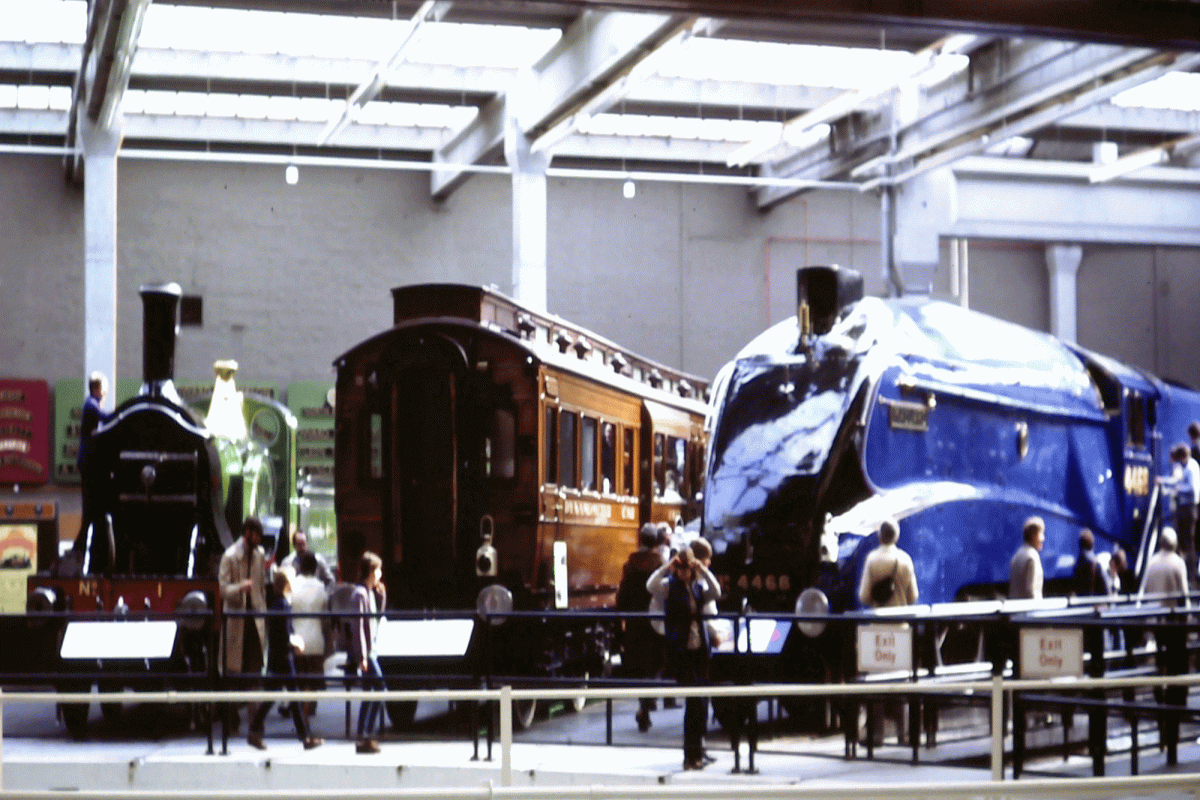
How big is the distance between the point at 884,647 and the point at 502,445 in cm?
461

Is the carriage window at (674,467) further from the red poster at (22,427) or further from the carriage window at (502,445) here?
the red poster at (22,427)

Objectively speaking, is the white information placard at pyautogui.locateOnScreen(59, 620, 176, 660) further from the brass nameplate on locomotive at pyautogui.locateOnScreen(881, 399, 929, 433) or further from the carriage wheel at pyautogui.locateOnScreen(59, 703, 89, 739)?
the brass nameplate on locomotive at pyautogui.locateOnScreen(881, 399, 929, 433)

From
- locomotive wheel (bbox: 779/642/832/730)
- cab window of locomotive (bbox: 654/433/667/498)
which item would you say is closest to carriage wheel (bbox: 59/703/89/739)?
locomotive wheel (bbox: 779/642/832/730)

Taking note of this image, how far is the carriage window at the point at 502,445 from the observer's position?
47.0 feet

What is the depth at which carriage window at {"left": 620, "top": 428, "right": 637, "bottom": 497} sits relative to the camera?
57.3ft

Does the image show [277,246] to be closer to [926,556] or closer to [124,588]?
[124,588]

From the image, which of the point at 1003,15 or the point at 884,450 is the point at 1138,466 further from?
the point at 1003,15

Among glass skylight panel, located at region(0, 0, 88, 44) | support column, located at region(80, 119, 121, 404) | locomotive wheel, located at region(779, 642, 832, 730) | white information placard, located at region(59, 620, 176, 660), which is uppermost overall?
glass skylight panel, located at region(0, 0, 88, 44)

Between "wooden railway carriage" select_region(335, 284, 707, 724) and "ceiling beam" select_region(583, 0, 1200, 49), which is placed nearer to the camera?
"ceiling beam" select_region(583, 0, 1200, 49)

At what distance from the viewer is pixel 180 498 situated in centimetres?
1538

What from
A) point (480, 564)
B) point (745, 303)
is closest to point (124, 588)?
point (480, 564)

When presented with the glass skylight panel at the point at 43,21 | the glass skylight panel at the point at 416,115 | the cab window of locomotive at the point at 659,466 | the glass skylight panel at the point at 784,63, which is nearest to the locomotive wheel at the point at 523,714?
the cab window of locomotive at the point at 659,466

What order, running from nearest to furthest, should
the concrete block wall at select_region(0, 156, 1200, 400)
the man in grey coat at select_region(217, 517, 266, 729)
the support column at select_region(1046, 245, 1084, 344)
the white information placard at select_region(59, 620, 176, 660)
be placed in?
the white information placard at select_region(59, 620, 176, 660) < the man in grey coat at select_region(217, 517, 266, 729) < the concrete block wall at select_region(0, 156, 1200, 400) < the support column at select_region(1046, 245, 1084, 344)

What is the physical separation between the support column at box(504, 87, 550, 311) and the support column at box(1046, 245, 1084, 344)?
12514mm
